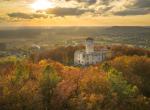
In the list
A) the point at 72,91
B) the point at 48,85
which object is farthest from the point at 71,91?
the point at 48,85

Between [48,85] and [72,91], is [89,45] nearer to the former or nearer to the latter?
[48,85]

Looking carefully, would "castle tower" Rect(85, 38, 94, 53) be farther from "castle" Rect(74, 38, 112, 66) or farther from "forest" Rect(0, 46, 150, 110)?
"forest" Rect(0, 46, 150, 110)

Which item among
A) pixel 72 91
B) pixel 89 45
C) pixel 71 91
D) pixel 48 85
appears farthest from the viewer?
pixel 89 45

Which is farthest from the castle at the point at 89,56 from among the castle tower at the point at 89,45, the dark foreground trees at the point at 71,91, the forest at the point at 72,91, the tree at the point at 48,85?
the tree at the point at 48,85

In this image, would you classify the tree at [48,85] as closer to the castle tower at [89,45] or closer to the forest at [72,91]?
the forest at [72,91]

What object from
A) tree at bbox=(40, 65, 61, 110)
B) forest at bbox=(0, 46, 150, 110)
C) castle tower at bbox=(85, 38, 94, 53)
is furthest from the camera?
castle tower at bbox=(85, 38, 94, 53)

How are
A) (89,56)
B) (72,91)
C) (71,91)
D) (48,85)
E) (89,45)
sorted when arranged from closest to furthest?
(71,91)
(72,91)
(48,85)
(89,56)
(89,45)

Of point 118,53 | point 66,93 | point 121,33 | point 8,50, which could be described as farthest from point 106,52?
point 121,33

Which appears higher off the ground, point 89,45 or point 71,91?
point 71,91

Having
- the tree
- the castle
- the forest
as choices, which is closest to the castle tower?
the castle

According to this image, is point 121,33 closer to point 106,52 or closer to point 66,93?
point 106,52

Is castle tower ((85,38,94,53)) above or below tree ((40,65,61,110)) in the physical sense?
below

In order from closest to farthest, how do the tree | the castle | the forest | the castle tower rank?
the forest, the tree, the castle, the castle tower
